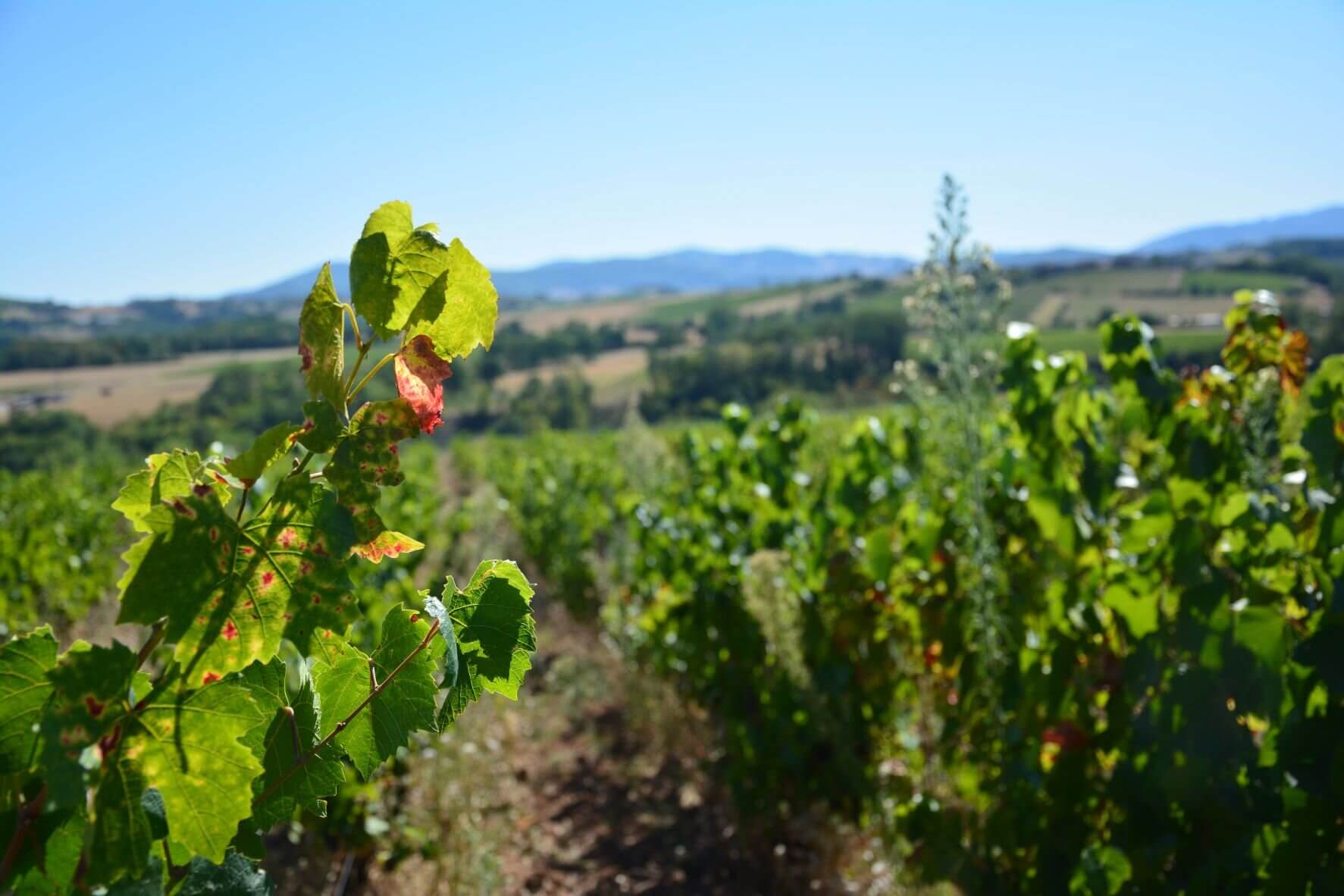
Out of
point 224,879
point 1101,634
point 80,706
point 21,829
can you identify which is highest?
point 80,706

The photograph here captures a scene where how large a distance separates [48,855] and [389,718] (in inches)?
10.7

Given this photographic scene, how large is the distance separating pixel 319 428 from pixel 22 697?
284 mm

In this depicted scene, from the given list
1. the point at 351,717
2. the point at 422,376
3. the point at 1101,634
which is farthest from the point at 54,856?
the point at 1101,634

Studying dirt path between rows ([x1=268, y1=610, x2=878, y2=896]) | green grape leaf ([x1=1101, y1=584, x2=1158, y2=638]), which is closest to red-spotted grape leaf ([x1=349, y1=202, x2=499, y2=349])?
green grape leaf ([x1=1101, y1=584, x2=1158, y2=638])

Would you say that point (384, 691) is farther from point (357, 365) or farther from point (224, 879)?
point (357, 365)

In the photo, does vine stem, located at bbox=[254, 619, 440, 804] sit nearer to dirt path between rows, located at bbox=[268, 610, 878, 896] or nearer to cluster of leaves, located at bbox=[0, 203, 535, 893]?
cluster of leaves, located at bbox=[0, 203, 535, 893]

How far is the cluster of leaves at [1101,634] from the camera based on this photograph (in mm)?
1914

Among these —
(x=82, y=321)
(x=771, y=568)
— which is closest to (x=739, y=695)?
(x=771, y=568)

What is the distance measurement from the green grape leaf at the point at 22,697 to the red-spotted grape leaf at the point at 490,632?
30 centimetres

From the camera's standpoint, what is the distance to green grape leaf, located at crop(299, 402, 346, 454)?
72 cm

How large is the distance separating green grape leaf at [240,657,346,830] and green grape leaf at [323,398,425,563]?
161mm

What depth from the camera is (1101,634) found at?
2.42 m

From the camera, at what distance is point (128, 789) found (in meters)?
0.69

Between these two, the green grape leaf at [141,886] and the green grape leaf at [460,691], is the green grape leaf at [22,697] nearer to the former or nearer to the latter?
the green grape leaf at [141,886]
